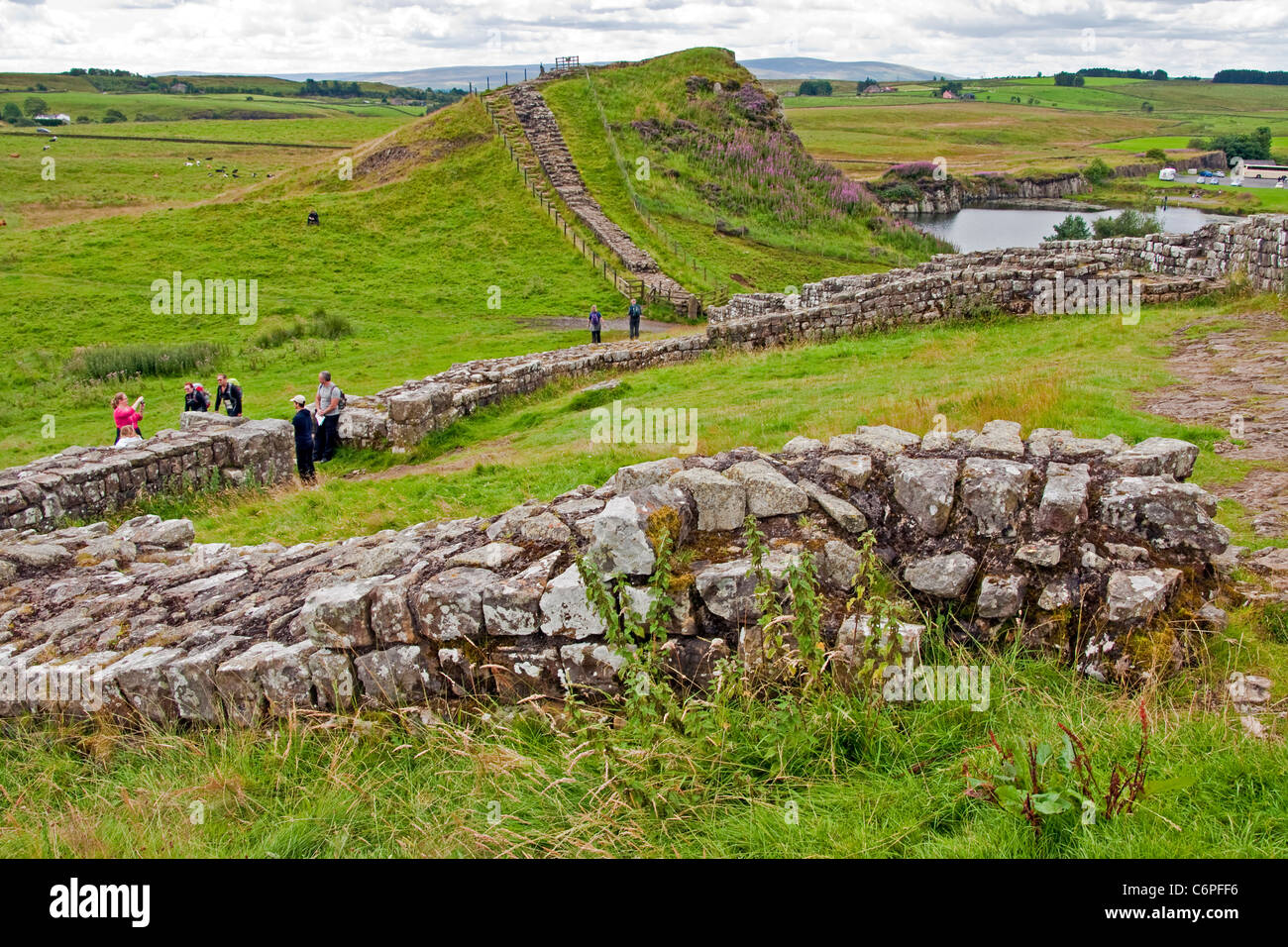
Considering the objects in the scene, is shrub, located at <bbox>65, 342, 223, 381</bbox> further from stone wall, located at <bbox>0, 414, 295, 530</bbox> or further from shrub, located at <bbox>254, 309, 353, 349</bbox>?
stone wall, located at <bbox>0, 414, 295, 530</bbox>

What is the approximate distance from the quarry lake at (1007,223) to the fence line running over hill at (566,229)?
34403 mm

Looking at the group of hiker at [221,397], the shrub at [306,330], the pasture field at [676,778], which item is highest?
the shrub at [306,330]

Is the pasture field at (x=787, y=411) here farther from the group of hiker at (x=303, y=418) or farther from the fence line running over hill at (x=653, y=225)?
the fence line running over hill at (x=653, y=225)

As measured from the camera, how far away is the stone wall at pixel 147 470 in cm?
1184

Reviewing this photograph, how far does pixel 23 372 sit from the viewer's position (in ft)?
86.6

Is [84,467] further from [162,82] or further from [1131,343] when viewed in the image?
[162,82]

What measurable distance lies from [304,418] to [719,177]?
1395 inches

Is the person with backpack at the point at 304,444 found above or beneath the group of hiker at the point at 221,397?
beneath

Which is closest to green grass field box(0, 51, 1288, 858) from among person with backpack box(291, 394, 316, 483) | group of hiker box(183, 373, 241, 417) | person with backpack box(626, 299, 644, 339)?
person with backpack box(291, 394, 316, 483)

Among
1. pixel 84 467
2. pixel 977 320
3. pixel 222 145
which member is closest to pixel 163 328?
pixel 84 467

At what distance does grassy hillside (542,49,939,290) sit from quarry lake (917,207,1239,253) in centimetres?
2187

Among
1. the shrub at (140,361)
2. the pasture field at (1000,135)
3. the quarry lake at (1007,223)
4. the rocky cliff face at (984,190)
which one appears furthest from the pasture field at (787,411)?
the pasture field at (1000,135)

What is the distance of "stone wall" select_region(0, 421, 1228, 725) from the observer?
18.0 feet

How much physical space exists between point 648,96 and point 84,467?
146 feet
